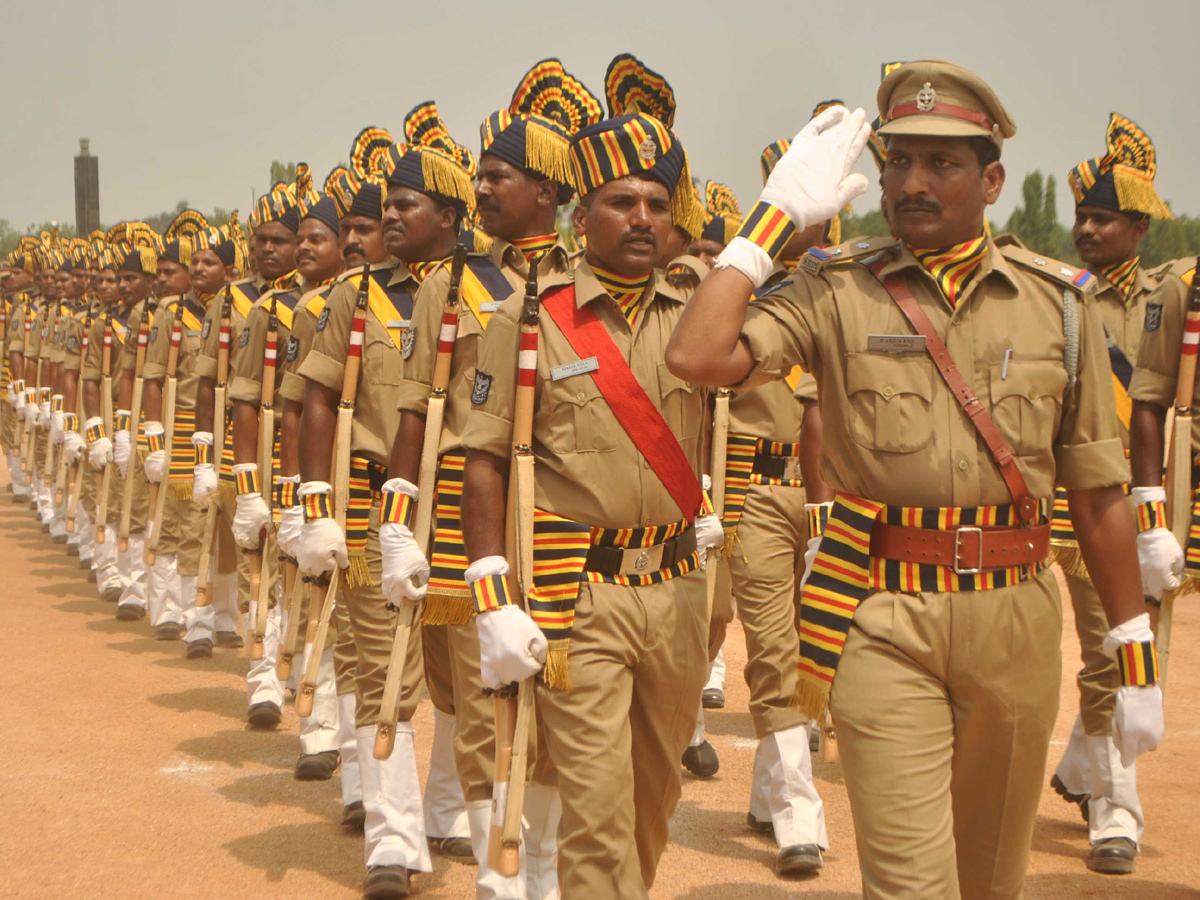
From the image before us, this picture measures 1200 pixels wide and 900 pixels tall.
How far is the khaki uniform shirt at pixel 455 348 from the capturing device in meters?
5.70

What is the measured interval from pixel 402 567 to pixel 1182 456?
318 cm

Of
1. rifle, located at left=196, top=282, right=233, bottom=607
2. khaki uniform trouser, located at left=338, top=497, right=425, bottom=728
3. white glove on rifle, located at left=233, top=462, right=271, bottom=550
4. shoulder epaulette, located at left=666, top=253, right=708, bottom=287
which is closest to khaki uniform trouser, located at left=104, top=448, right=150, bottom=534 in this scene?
rifle, located at left=196, top=282, right=233, bottom=607

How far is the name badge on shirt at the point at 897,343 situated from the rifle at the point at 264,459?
494 centimetres

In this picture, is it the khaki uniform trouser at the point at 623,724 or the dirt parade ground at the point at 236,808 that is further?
the dirt parade ground at the point at 236,808

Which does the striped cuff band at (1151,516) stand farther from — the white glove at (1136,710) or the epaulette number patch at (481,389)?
the epaulette number patch at (481,389)

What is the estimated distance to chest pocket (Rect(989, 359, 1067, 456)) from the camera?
3.96 m

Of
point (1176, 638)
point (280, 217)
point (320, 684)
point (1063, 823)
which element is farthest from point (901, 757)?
point (1176, 638)

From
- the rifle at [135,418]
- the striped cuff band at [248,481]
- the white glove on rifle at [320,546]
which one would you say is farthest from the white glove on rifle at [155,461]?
the white glove on rifle at [320,546]

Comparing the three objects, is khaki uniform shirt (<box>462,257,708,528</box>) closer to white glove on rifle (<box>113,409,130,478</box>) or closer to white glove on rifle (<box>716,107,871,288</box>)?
white glove on rifle (<box>716,107,871,288</box>)

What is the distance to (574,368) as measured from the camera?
181 inches

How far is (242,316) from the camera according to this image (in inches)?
385

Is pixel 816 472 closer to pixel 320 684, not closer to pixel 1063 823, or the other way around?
pixel 1063 823

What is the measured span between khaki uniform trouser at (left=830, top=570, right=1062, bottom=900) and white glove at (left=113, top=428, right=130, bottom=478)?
10383 millimetres

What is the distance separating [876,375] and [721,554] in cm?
235
